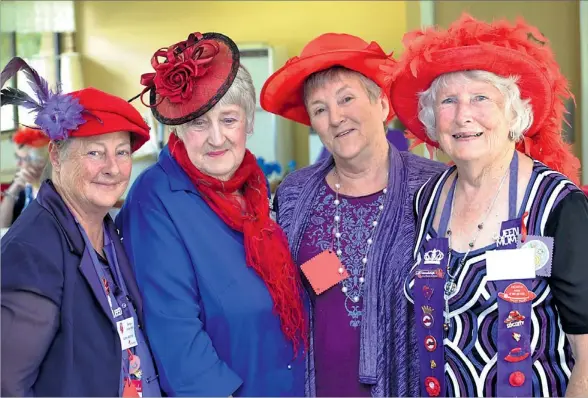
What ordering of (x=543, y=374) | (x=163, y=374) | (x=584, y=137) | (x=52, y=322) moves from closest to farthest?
(x=52, y=322), (x=543, y=374), (x=163, y=374), (x=584, y=137)

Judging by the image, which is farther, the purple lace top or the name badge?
Answer: the purple lace top

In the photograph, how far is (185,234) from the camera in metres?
2.09

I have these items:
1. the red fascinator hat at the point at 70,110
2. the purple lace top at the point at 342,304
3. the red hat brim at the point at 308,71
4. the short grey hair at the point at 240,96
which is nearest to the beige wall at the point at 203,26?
the red hat brim at the point at 308,71

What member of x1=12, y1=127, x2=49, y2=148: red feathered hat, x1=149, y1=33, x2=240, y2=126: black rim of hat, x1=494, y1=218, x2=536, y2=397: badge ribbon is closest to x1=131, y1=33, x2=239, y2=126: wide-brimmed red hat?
x1=149, y1=33, x2=240, y2=126: black rim of hat

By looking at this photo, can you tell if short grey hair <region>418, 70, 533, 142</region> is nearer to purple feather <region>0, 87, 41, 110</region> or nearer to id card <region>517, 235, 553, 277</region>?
id card <region>517, 235, 553, 277</region>

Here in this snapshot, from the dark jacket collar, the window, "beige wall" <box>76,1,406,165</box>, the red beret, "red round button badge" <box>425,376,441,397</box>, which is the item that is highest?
"beige wall" <box>76,1,406,165</box>

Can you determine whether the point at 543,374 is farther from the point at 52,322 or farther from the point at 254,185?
the point at 52,322

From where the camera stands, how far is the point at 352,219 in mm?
2412

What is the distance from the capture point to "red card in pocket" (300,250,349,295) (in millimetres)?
2316

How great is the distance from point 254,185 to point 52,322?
34.0 inches

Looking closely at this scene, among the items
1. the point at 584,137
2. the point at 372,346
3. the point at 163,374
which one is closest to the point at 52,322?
the point at 163,374

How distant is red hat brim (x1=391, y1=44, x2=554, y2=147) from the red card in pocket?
637 mm

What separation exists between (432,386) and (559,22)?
10.7 feet

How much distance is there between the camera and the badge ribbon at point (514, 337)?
1.82 metres
